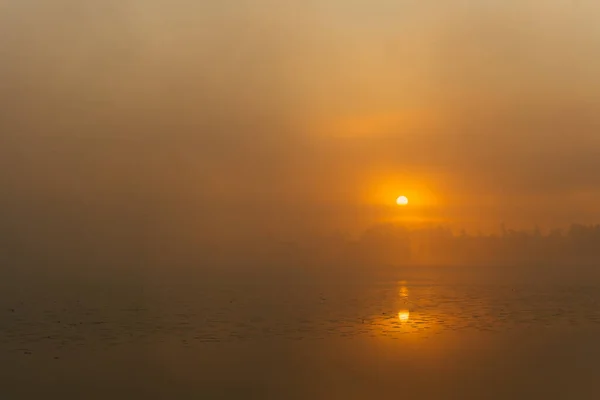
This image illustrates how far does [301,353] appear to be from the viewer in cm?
4522

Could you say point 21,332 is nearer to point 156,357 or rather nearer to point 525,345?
Answer: point 156,357

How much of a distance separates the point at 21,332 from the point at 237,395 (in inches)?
1182

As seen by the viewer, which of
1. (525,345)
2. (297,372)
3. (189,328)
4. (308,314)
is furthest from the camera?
(308,314)

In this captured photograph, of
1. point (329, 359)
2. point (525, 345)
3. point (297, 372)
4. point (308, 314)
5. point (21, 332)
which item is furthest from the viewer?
point (308, 314)

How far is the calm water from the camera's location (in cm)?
3500

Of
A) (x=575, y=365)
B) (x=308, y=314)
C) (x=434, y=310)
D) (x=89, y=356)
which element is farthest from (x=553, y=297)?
(x=89, y=356)

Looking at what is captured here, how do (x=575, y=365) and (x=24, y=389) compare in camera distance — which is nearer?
(x=24, y=389)

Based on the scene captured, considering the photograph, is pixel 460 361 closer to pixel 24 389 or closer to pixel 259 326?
pixel 259 326

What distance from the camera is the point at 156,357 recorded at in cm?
4441

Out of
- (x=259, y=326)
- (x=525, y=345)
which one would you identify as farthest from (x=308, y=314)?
(x=525, y=345)

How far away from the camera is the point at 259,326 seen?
59.5 m

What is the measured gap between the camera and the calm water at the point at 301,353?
35.0 metres

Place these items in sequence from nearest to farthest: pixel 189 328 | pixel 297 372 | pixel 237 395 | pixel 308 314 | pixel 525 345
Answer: pixel 237 395
pixel 297 372
pixel 525 345
pixel 189 328
pixel 308 314

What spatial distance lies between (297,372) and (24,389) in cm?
1615
